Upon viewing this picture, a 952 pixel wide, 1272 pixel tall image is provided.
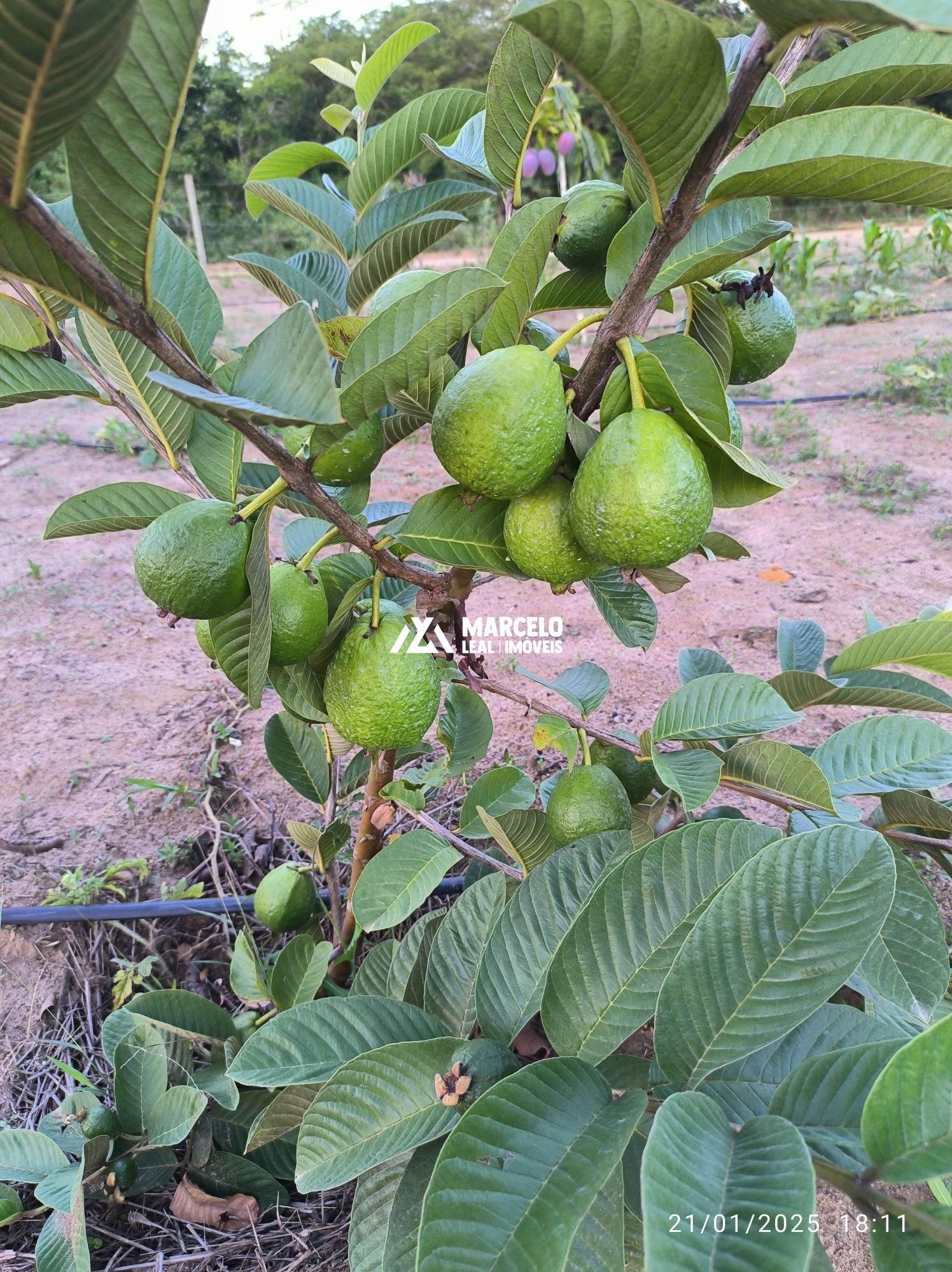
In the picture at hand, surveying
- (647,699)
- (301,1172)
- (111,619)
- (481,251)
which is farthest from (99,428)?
(481,251)

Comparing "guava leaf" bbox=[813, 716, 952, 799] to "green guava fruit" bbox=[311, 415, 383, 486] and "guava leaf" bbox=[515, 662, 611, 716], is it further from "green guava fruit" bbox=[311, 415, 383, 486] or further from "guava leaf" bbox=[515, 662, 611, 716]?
"green guava fruit" bbox=[311, 415, 383, 486]

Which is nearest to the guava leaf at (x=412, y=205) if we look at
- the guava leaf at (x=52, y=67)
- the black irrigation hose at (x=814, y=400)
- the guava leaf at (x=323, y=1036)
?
the guava leaf at (x=52, y=67)

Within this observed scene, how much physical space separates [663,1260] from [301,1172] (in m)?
0.35

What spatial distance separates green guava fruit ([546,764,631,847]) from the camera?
91 centimetres

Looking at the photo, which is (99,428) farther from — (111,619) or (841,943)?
(841,943)

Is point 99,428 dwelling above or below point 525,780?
above

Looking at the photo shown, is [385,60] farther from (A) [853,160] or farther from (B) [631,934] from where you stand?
(B) [631,934]

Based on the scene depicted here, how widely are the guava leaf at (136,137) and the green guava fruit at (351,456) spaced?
23cm

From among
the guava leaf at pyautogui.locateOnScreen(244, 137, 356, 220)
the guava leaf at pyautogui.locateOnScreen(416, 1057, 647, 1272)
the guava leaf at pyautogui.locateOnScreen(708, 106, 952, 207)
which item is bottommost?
the guava leaf at pyautogui.locateOnScreen(416, 1057, 647, 1272)

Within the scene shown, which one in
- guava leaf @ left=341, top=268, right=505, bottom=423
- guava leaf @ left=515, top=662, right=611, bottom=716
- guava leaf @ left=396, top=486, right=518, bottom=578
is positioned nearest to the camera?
guava leaf @ left=341, top=268, right=505, bottom=423

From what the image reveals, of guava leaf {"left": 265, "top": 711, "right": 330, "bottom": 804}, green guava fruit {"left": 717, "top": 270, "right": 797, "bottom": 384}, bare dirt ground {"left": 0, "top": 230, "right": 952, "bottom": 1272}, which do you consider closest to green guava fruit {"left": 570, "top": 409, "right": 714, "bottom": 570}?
green guava fruit {"left": 717, "top": 270, "right": 797, "bottom": 384}

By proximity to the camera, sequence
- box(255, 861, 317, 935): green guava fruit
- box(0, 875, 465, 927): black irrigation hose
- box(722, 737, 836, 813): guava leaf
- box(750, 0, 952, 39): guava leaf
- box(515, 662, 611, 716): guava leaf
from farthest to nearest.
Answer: box(0, 875, 465, 927): black irrigation hose
box(255, 861, 317, 935): green guava fruit
box(515, 662, 611, 716): guava leaf
box(722, 737, 836, 813): guava leaf
box(750, 0, 952, 39): guava leaf

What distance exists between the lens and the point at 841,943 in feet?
1.87

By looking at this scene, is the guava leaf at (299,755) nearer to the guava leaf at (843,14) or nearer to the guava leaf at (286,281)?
the guava leaf at (286,281)
